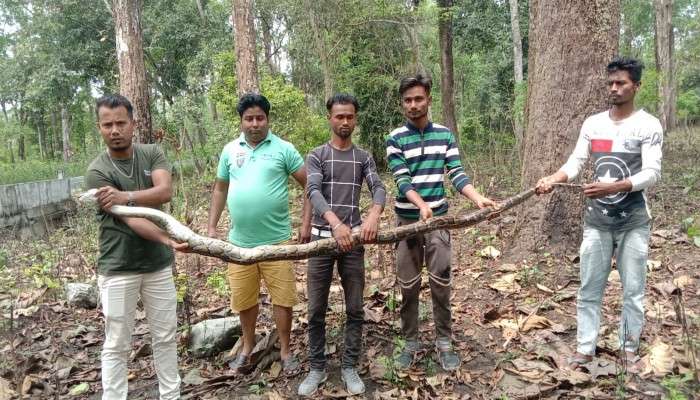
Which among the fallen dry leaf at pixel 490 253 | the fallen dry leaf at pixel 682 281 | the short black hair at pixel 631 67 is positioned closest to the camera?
the short black hair at pixel 631 67

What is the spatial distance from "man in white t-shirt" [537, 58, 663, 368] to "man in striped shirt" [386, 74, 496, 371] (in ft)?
2.31

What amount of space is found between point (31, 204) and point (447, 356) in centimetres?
1286

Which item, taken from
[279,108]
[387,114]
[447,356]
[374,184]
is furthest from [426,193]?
[387,114]

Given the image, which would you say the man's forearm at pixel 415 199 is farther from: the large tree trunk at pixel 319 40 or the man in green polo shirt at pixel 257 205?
the large tree trunk at pixel 319 40

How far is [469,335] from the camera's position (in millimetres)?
4039

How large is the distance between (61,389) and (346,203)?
2688mm

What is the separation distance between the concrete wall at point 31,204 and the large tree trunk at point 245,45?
471 cm

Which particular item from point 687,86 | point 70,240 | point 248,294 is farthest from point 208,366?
point 687,86

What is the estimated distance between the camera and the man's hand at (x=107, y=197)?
9.23 feet

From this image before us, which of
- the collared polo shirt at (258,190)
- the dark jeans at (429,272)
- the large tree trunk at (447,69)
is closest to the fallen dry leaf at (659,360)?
the dark jeans at (429,272)

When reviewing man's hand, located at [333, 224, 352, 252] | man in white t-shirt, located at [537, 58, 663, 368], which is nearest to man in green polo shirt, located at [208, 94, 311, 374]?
man's hand, located at [333, 224, 352, 252]

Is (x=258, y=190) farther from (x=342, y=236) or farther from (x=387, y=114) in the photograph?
(x=387, y=114)

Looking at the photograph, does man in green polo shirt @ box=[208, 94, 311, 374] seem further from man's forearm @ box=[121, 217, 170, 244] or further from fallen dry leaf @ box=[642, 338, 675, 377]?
fallen dry leaf @ box=[642, 338, 675, 377]

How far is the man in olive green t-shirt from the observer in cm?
295
